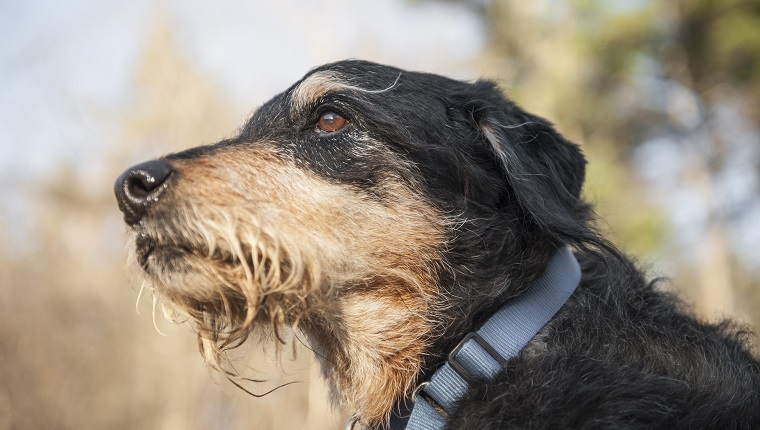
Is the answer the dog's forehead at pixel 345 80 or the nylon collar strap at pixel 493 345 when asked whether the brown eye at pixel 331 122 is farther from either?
the nylon collar strap at pixel 493 345

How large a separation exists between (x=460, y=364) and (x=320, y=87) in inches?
67.0

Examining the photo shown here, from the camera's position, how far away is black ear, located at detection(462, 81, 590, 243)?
9.37ft

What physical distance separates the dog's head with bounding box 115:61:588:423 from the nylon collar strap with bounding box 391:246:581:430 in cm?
11

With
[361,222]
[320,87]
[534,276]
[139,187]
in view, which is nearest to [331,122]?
[320,87]

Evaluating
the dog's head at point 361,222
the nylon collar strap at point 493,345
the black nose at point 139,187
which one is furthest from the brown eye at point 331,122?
the nylon collar strap at point 493,345

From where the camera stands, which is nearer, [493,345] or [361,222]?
[493,345]

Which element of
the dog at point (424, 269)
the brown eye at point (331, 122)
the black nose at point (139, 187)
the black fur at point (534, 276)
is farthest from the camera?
the brown eye at point (331, 122)

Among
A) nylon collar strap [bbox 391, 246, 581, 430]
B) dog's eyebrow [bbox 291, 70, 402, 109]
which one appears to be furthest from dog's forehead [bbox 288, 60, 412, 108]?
nylon collar strap [bbox 391, 246, 581, 430]

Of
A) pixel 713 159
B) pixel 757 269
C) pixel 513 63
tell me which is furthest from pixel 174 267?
pixel 757 269

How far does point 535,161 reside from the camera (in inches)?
129

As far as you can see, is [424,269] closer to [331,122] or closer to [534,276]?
[534,276]

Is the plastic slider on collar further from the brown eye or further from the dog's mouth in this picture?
the brown eye

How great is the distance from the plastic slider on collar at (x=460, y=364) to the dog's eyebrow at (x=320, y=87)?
56.7 inches

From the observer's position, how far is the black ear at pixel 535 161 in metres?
2.86
